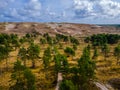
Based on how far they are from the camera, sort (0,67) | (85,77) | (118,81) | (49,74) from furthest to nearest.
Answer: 1. (0,67)
2. (49,74)
3. (118,81)
4. (85,77)

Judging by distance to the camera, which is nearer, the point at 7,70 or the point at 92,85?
the point at 92,85

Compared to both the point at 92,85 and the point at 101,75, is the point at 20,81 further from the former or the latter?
the point at 101,75

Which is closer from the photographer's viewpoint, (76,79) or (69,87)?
(69,87)

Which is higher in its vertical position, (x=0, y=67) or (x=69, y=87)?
(x=69, y=87)

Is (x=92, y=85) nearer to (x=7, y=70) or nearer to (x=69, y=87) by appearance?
(x=69, y=87)

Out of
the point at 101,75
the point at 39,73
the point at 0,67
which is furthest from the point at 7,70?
the point at 101,75

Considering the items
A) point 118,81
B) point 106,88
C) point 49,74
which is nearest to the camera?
point 106,88

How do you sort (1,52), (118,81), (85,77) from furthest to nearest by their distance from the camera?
(1,52)
(118,81)
(85,77)

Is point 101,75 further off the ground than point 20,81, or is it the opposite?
point 20,81

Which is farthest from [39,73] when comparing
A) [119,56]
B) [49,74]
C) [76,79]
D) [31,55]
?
[119,56]
